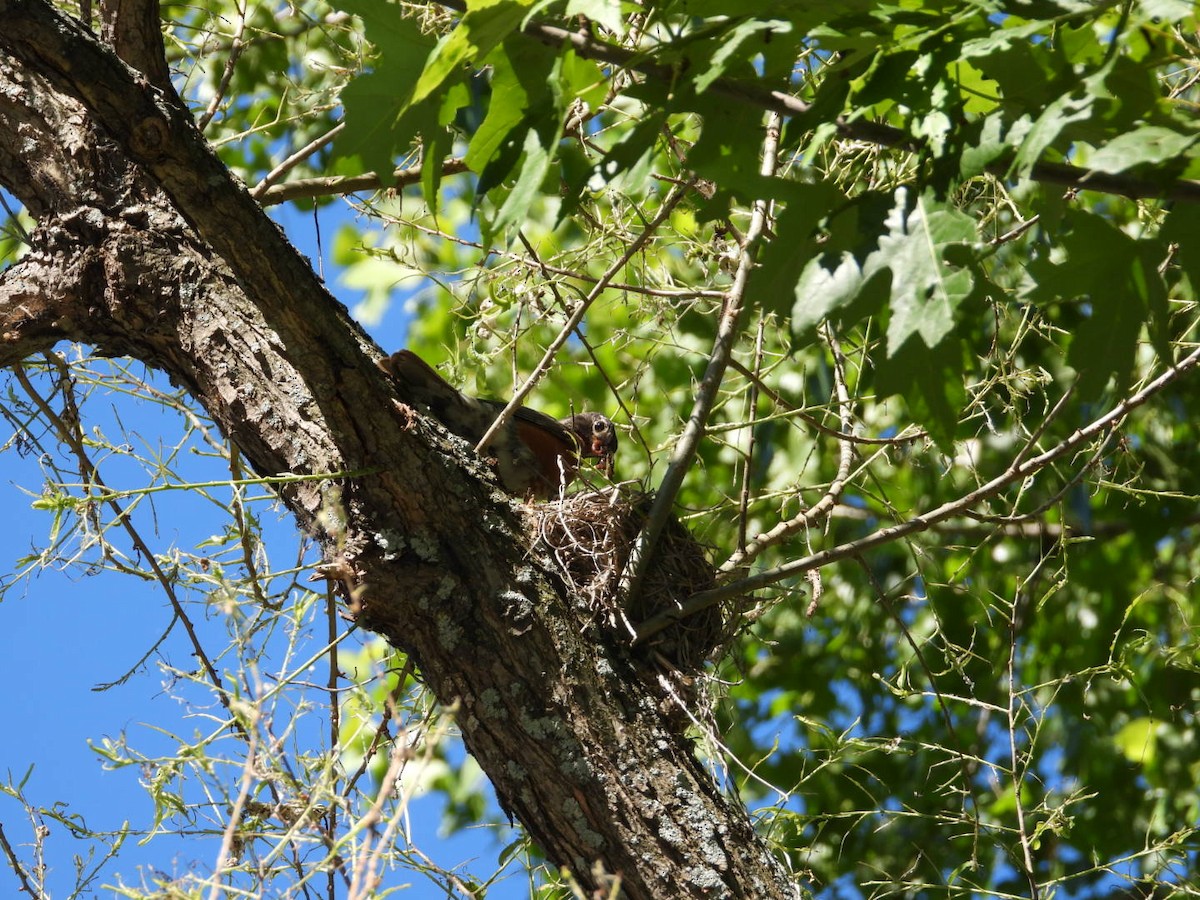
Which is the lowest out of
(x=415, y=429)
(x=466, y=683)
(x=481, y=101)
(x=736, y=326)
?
(x=466, y=683)

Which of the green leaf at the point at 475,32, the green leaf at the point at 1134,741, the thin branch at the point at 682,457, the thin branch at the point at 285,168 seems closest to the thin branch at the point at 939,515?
the thin branch at the point at 682,457

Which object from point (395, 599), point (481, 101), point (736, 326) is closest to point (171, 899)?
point (395, 599)

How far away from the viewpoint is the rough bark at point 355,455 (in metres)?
2.43

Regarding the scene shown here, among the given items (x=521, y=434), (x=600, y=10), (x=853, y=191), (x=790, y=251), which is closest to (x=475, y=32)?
(x=600, y=10)

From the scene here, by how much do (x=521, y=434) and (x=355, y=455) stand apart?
1.72 meters

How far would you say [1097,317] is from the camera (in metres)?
1.83

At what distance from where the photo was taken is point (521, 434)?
4.18 m

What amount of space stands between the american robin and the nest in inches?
8.2

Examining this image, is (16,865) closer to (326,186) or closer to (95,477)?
(95,477)

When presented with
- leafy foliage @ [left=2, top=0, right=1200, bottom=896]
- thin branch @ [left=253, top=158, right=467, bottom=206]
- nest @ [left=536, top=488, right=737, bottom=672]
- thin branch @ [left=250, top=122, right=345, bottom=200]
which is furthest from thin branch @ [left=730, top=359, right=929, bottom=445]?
thin branch @ [left=250, top=122, right=345, bottom=200]

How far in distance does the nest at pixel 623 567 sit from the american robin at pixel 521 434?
21 cm

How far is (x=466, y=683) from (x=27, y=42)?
1.45 metres

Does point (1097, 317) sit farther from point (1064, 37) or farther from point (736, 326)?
point (736, 326)

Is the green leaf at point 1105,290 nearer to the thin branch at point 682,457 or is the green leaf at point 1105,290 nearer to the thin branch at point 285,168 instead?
the thin branch at point 682,457
